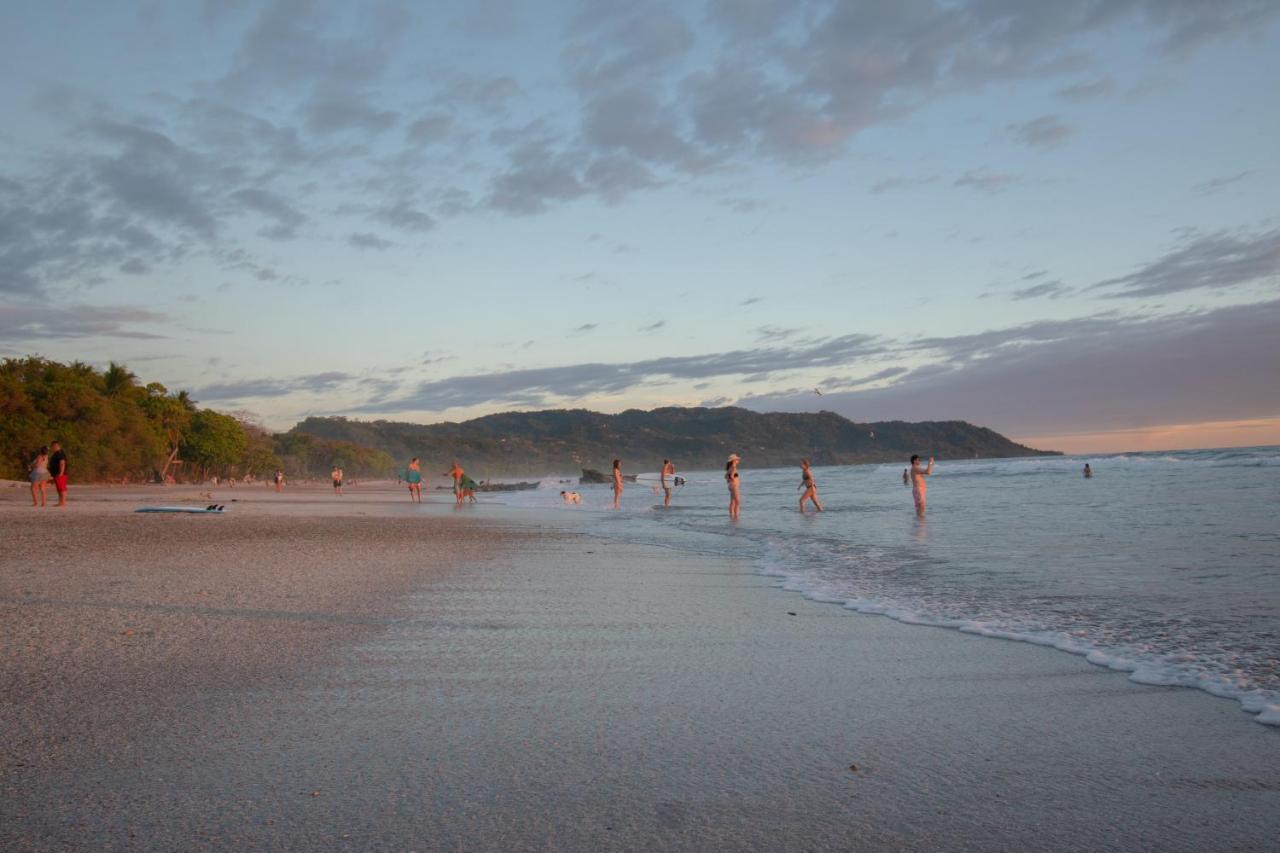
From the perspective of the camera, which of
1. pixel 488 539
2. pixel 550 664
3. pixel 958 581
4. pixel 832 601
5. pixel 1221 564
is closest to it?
pixel 550 664

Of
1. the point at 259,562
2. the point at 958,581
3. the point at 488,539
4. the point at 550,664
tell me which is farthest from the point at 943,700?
the point at 488,539

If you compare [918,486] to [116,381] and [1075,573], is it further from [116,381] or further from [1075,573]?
[116,381]

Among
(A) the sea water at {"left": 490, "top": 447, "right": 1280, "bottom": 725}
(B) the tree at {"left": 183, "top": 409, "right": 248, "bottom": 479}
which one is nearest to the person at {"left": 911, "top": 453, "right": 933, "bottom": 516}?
(A) the sea water at {"left": 490, "top": 447, "right": 1280, "bottom": 725}

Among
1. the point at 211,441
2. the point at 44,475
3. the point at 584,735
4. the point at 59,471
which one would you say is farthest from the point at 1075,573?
the point at 211,441

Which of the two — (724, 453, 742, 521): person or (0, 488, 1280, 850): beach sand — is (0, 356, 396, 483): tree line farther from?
(0, 488, 1280, 850): beach sand

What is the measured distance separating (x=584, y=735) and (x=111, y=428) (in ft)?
194

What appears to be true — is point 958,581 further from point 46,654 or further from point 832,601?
point 46,654

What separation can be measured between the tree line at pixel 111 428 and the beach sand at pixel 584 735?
4869cm

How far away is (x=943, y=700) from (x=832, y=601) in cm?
367

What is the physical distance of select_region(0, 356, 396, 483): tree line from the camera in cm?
4659

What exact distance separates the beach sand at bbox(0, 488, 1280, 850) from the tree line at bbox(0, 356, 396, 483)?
160ft

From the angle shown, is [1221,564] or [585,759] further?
[1221,564]

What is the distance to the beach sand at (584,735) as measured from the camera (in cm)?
283

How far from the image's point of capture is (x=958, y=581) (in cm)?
952
